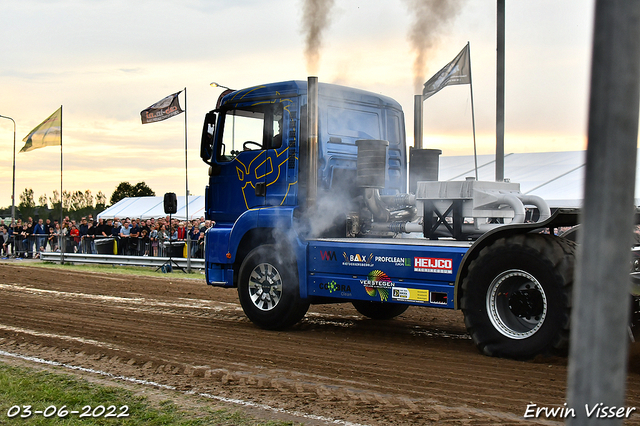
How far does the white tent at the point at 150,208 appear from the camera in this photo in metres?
35.9

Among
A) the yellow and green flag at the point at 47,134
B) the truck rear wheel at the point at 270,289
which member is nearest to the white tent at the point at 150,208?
the yellow and green flag at the point at 47,134

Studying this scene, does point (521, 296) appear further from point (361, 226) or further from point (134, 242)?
point (134, 242)

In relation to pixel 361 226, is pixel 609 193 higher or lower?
higher

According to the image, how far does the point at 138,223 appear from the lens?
2272 centimetres

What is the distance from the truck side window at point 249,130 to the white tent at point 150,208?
25.4 meters

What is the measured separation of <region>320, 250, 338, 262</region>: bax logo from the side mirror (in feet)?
8.45

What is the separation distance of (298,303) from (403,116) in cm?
352

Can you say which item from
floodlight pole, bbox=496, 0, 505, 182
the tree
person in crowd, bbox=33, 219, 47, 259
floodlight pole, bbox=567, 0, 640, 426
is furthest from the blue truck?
the tree

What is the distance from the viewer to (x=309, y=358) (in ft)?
22.8

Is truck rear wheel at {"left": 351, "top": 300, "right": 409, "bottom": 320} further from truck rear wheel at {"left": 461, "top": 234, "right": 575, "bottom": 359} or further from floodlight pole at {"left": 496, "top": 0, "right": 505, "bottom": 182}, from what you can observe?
truck rear wheel at {"left": 461, "top": 234, "right": 575, "bottom": 359}

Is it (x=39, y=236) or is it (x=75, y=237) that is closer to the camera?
(x=75, y=237)

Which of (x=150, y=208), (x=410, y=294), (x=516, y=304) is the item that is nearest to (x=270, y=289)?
(x=410, y=294)

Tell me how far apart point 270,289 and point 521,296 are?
3.61 metres

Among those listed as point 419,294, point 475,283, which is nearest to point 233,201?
point 419,294
